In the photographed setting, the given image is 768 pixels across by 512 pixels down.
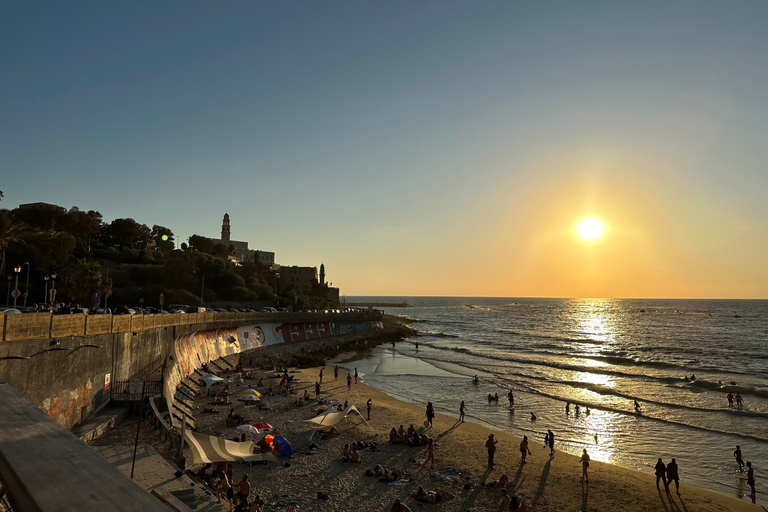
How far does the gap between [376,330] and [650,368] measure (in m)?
53.8

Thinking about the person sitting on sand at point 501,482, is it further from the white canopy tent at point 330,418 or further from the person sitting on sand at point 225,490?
the person sitting on sand at point 225,490

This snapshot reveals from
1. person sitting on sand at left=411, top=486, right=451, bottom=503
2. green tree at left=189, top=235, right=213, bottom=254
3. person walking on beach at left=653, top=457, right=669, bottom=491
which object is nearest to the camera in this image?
person sitting on sand at left=411, top=486, right=451, bottom=503

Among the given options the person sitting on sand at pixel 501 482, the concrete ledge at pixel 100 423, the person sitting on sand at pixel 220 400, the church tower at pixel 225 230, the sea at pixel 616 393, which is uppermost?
the church tower at pixel 225 230

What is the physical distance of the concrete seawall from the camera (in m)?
15.3

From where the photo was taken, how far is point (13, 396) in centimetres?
405

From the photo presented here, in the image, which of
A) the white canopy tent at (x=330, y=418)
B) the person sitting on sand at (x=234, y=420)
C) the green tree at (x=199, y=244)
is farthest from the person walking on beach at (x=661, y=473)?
the green tree at (x=199, y=244)

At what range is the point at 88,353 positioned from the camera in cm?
2058

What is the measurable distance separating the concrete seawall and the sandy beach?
2684 mm

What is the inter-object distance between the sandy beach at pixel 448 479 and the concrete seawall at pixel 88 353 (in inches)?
106

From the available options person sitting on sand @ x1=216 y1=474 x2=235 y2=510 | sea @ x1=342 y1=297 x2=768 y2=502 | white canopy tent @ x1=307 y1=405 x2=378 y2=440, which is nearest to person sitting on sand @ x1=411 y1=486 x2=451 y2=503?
sea @ x1=342 y1=297 x2=768 y2=502

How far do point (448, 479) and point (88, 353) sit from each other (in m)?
16.5

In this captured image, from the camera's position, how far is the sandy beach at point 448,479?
1877 cm

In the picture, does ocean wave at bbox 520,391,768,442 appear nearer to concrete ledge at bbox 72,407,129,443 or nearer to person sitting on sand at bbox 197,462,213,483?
person sitting on sand at bbox 197,462,213,483

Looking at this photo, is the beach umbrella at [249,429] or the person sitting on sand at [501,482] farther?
the beach umbrella at [249,429]
